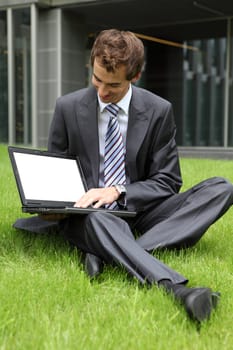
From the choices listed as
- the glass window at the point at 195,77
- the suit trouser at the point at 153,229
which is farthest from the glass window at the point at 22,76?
the suit trouser at the point at 153,229

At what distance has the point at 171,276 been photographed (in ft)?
9.51

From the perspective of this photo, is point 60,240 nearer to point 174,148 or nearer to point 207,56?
point 174,148

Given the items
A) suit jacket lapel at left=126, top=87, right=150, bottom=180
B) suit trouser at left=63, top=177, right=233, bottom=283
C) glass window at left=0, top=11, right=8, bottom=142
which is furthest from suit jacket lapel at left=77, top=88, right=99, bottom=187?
glass window at left=0, top=11, right=8, bottom=142

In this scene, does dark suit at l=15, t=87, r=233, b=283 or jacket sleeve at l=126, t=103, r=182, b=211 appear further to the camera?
jacket sleeve at l=126, t=103, r=182, b=211

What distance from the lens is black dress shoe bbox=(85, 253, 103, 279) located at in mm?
3191

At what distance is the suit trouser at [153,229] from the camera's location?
119 inches

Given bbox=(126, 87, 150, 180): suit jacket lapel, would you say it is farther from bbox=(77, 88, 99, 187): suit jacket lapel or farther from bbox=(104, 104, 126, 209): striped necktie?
bbox=(77, 88, 99, 187): suit jacket lapel

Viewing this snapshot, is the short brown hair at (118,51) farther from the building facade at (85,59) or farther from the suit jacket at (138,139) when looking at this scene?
the building facade at (85,59)

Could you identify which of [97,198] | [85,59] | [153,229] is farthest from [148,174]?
[85,59]

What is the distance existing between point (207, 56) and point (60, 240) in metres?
15.4

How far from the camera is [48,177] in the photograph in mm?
3574

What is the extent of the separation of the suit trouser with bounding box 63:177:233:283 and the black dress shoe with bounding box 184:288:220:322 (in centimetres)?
28

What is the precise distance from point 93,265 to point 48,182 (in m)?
0.60

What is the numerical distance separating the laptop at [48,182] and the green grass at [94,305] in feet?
1.07
